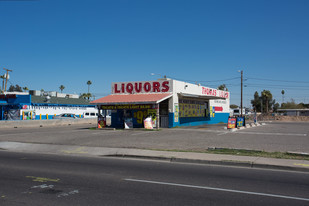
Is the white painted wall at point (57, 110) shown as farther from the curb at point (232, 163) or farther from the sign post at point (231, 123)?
the curb at point (232, 163)

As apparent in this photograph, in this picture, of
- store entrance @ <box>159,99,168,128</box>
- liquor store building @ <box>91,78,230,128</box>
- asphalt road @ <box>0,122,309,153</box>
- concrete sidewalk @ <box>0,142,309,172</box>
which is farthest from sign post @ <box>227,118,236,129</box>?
concrete sidewalk @ <box>0,142,309,172</box>

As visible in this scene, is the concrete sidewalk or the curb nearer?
the curb

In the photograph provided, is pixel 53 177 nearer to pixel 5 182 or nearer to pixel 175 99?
pixel 5 182

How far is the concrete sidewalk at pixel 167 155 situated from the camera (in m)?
11.8

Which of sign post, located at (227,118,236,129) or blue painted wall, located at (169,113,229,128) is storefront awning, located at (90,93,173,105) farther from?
sign post, located at (227,118,236,129)

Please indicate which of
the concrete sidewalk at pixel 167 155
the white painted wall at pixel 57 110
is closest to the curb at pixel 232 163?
the concrete sidewalk at pixel 167 155

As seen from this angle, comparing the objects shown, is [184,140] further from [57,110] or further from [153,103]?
[57,110]

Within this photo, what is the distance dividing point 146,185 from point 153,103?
20844 millimetres

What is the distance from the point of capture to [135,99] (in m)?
31.0

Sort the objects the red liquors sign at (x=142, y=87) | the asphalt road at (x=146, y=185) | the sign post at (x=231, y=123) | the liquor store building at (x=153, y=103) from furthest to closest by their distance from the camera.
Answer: the red liquors sign at (x=142, y=87)
the liquor store building at (x=153, y=103)
the sign post at (x=231, y=123)
the asphalt road at (x=146, y=185)

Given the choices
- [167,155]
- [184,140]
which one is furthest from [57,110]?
[167,155]

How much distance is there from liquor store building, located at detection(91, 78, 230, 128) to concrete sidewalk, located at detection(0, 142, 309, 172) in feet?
42.5

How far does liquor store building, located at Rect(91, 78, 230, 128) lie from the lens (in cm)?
3047

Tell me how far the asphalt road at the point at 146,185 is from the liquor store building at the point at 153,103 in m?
18.1
